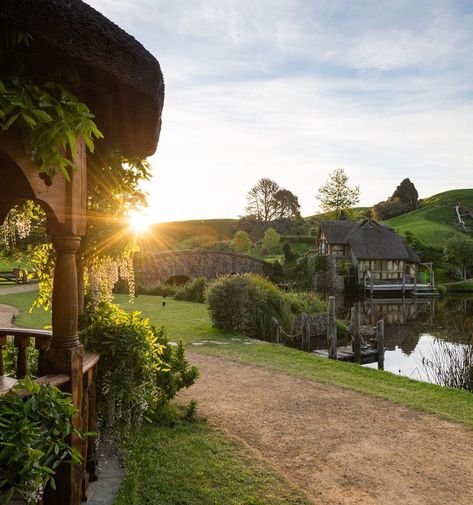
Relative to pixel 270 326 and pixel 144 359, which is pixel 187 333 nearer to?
pixel 270 326

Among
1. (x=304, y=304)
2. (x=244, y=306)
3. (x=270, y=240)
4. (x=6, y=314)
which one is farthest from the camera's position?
(x=270, y=240)

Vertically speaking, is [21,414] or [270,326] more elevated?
[21,414]

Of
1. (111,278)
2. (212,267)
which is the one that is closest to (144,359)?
(111,278)

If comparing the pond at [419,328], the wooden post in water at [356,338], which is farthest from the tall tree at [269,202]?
the wooden post in water at [356,338]

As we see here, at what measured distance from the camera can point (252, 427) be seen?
6852 millimetres

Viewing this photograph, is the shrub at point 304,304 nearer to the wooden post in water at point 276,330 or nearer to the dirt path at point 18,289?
the wooden post in water at point 276,330

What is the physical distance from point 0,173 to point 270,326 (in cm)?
1307

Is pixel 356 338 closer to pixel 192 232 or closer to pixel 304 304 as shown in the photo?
pixel 304 304

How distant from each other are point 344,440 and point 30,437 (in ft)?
16.0

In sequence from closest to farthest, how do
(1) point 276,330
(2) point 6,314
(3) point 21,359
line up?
(3) point 21,359 < (1) point 276,330 < (2) point 6,314

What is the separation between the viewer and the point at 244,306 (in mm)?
16125

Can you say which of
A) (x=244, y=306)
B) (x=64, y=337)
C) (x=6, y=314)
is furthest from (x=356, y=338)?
(x=6, y=314)

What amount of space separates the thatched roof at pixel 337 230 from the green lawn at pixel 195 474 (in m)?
40.5

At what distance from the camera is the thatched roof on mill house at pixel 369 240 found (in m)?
43.2
